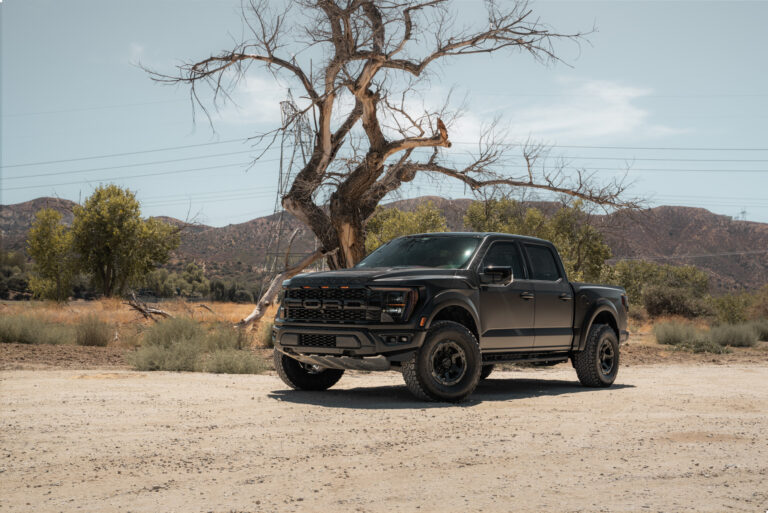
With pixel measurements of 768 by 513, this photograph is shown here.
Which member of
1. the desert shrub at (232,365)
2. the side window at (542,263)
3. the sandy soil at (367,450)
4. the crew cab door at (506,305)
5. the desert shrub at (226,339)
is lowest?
the sandy soil at (367,450)

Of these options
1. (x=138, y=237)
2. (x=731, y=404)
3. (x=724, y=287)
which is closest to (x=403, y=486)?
(x=731, y=404)

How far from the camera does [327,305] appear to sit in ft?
31.2

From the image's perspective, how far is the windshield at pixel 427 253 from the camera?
10.4 meters

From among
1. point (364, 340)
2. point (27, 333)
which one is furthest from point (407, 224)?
point (364, 340)

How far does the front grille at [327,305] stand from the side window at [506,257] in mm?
2150

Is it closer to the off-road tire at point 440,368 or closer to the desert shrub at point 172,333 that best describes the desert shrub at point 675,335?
the desert shrub at point 172,333

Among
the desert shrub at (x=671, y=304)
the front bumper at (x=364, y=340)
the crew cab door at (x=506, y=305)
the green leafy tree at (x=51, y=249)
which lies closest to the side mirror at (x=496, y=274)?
the crew cab door at (x=506, y=305)

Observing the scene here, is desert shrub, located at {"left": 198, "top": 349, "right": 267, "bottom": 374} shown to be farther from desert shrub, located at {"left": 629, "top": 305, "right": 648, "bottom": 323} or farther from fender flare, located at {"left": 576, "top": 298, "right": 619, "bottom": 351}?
desert shrub, located at {"left": 629, "top": 305, "right": 648, "bottom": 323}

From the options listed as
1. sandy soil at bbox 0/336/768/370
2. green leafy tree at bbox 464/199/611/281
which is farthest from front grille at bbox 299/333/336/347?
green leafy tree at bbox 464/199/611/281

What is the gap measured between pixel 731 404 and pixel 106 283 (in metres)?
49.9

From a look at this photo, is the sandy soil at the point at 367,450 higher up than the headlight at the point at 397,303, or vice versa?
the headlight at the point at 397,303

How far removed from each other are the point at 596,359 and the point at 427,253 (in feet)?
11.1

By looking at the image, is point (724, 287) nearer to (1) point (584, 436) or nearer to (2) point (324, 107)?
(2) point (324, 107)

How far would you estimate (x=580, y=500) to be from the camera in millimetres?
4945
